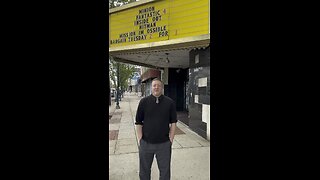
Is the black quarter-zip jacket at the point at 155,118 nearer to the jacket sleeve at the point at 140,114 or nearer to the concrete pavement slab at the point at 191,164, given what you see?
the jacket sleeve at the point at 140,114

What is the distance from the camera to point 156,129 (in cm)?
278

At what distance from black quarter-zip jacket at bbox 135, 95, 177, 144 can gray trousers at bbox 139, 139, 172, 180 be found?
76 mm

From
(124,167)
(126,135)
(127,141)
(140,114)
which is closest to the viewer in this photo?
(140,114)

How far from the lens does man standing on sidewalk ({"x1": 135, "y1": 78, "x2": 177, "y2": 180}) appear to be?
2785mm

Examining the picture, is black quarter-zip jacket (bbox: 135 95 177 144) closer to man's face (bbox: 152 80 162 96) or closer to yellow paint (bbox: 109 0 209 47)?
man's face (bbox: 152 80 162 96)

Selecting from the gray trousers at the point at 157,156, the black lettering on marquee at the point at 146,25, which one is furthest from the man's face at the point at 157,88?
the black lettering on marquee at the point at 146,25

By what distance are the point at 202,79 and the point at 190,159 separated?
2838mm

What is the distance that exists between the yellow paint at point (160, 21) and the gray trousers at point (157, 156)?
3614 mm

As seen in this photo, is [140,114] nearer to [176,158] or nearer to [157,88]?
[157,88]

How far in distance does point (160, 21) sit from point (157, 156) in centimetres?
438

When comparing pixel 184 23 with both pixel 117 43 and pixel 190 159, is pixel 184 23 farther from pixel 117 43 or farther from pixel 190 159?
pixel 190 159

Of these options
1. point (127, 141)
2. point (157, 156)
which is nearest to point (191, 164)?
point (157, 156)

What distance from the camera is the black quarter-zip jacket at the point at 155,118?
2781 mm
